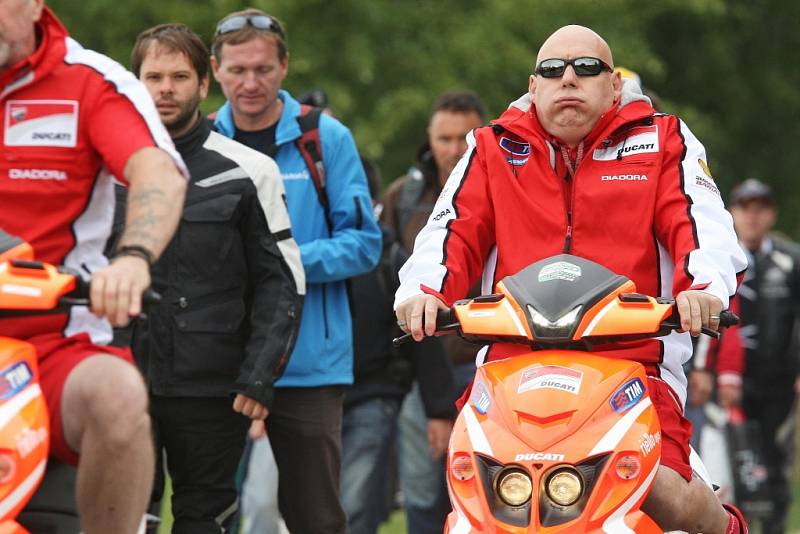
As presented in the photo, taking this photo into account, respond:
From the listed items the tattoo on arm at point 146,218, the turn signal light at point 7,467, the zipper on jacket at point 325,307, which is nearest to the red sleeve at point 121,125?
the tattoo on arm at point 146,218

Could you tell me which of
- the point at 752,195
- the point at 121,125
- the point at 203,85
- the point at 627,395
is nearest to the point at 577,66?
the point at 627,395

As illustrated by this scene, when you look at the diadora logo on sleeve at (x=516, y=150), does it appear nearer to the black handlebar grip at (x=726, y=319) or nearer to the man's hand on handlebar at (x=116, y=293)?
the black handlebar grip at (x=726, y=319)

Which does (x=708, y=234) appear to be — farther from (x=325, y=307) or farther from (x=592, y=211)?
(x=325, y=307)

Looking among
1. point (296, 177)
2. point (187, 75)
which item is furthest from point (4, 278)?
point (296, 177)

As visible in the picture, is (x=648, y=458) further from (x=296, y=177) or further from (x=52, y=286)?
(x=296, y=177)

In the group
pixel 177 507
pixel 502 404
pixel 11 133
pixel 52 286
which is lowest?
pixel 177 507

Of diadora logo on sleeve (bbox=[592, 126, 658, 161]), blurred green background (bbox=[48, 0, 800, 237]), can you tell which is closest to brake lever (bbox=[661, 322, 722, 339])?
diadora logo on sleeve (bbox=[592, 126, 658, 161])

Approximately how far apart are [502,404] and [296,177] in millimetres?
3133

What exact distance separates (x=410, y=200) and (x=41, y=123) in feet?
16.0

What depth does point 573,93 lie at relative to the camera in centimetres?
677

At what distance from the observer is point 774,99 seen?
27141 millimetres

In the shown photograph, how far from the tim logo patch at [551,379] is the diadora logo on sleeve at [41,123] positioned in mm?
1506

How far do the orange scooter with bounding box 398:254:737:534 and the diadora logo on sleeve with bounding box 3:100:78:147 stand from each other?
51.2 inches

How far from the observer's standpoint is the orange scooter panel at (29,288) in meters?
5.14
